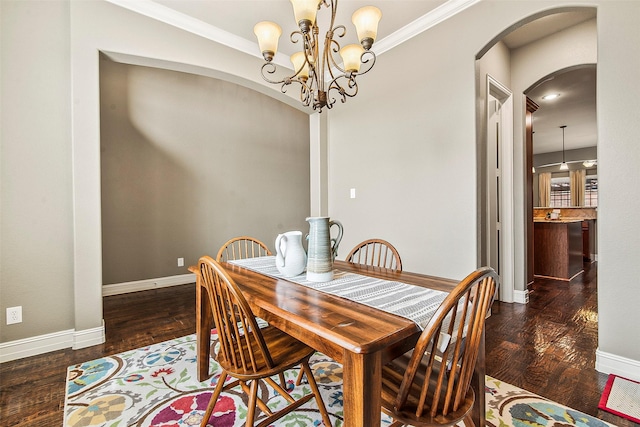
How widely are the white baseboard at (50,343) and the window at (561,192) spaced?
11.8 metres

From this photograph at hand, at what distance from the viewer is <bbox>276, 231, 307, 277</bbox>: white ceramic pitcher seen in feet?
4.97

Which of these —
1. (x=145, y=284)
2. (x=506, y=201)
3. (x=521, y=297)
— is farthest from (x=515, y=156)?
(x=145, y=284)

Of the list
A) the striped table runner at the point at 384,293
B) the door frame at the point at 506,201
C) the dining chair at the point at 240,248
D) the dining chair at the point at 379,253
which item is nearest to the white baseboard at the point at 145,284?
the dining chair at the point at 240,248

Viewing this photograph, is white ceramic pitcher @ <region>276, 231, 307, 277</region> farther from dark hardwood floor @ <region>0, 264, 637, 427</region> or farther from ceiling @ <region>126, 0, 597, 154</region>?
ceiling @ <region>126, 0, 597, 154</region>

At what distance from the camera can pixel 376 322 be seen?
94 cm

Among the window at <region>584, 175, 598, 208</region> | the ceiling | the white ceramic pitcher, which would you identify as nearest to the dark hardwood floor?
the white ceramic pitcher

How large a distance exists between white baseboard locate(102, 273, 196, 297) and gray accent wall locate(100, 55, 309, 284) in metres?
0.06

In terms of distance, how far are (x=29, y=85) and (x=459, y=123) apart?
129 inches

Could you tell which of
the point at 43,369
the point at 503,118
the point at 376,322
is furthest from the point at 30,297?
the point at 503,118

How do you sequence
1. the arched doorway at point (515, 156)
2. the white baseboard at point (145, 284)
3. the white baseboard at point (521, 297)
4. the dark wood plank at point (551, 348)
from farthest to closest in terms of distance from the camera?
the white baseboard at point (145, 284) → the white baseboard at point (521, 297) → the arched doorway at point (515, 156) → the dark wood plank at point (551, 348)

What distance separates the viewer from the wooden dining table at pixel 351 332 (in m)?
0.81

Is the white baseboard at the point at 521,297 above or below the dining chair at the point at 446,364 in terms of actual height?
below

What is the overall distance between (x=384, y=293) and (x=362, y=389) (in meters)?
0.50

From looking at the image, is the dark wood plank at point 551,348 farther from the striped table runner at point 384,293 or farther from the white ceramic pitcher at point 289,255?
the white ceramic pitcher at point 289,255
